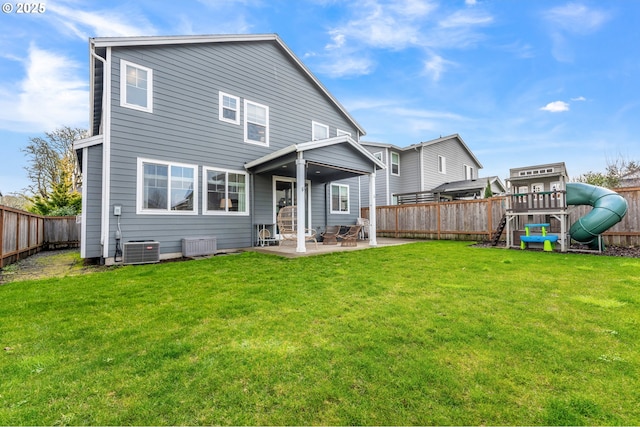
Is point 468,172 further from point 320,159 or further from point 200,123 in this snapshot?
point 200,123

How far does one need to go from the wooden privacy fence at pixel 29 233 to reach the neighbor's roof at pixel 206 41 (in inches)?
191

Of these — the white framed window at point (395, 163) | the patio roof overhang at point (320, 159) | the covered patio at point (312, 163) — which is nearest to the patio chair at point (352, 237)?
the covered patio at point (312, 163)

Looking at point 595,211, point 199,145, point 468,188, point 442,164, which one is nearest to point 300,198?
point 199,145

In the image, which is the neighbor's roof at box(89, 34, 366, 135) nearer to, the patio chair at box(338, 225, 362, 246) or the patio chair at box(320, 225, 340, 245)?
the patio chair at box(320, 225, 340, 245)

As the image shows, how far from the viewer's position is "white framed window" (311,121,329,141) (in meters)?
11.7

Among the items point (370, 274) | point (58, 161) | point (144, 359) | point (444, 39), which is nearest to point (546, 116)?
point (444, 39)

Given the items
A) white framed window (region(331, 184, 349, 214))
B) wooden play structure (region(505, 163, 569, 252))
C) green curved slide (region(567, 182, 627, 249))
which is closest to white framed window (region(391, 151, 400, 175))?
white framed window (region(331, 184, 349, 214))

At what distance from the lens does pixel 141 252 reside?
23.3 feet

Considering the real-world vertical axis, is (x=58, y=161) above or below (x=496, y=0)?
below

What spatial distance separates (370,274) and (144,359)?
383 centimetres

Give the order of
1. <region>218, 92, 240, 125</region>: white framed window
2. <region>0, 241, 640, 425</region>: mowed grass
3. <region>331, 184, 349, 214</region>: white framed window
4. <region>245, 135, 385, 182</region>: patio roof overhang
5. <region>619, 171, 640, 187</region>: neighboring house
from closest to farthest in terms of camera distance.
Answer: <region>0, 241, 640, 425</region>: mowed grass
<region>245, 135, 385, 182</region>: patio roof overhang
<region>218, 92, 240, 125</region>: white framed window
<region>331, 184, 349, 214</region>: white framed window
<region>619, 171, 640, 187</region>: neighboring house

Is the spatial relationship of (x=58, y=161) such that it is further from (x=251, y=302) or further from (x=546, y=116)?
(x=546, y=116)

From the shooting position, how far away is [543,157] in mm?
21531

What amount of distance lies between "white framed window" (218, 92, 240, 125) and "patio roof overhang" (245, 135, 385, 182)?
62.2 inches
